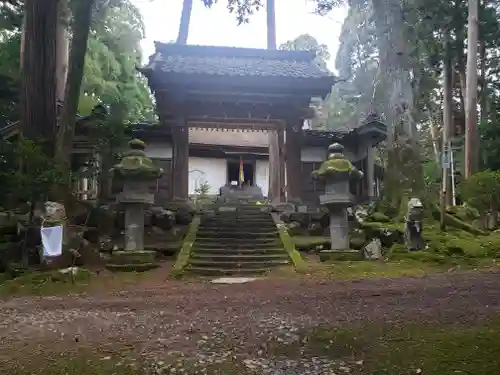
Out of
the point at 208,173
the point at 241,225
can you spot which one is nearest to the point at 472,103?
the point at 241,225

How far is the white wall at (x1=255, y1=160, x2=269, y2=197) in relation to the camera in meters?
26.6

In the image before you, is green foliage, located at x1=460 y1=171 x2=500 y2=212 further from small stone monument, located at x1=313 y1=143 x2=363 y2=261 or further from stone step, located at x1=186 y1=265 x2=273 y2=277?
stone step, located at x1=186 y1=265 x2=273 y2=277

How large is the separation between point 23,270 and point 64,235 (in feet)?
3.33

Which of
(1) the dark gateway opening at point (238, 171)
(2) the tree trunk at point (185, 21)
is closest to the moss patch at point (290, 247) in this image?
(2) the tree trunk at point (185, 21)

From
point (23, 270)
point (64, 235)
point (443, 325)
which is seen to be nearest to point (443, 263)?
point (443, 325)

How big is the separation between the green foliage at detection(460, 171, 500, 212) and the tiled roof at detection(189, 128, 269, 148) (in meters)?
14.8

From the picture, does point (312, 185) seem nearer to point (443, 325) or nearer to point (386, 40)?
point (386, 40)

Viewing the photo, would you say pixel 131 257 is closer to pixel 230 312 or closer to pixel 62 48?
pixel 230 312

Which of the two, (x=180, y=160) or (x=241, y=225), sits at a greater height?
(x=180, y=160)

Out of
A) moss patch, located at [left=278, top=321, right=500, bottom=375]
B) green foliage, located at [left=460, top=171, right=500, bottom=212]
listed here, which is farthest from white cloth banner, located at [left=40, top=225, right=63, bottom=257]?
green foliage, located at [left=460, top=171, right=500, bottom=212]

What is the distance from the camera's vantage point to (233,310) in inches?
217

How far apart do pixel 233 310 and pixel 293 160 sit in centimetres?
981

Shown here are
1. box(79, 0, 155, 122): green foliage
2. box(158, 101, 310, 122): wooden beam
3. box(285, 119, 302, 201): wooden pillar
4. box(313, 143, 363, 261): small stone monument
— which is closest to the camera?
box(313, 143, 363, 261): small stone monument

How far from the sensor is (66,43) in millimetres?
16453
